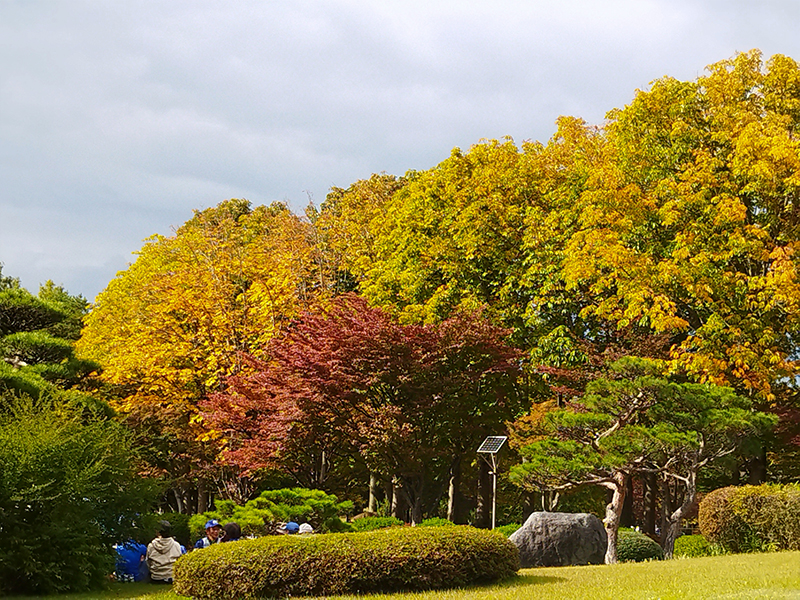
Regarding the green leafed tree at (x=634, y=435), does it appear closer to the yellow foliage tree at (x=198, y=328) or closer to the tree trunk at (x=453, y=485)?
the tree trunk at (x=453, y=485)

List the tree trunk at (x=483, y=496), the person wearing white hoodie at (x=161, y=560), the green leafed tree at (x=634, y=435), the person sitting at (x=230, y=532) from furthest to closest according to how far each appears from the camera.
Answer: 1. the tree trunk at (x=483, y=496)
2. the green leafed tree at (x=634, y=435)
3. the person wearing white hoodie at (x=161, y=560)
4. the person sitting at (x=230, y=532)

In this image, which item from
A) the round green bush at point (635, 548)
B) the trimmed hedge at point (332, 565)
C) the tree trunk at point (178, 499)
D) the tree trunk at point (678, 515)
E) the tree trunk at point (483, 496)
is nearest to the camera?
the trimmed hedge at point (332, 565)

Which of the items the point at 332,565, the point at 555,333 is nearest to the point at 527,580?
the point at 332,565

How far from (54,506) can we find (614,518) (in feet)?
31.2

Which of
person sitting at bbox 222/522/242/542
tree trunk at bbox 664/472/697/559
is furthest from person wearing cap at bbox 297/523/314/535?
tree trunk at bbox 664/472/697/559

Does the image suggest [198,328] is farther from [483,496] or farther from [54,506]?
[54,506]

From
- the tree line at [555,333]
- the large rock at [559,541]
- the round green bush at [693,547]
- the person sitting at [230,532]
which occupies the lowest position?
the round green bush at [693,547]

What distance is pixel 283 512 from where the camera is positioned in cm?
1566

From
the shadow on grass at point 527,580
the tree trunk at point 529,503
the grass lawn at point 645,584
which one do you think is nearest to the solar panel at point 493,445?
the grass lawn at point 645,584

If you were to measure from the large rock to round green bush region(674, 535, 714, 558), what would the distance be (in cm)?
264

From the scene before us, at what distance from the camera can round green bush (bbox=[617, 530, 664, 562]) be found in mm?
16219

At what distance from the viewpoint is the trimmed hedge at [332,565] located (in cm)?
988

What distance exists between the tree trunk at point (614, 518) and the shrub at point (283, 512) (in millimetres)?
5161

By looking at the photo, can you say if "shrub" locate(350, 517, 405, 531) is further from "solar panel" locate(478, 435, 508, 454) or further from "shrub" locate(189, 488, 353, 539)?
"solar panel" locate(478, 435, 508, 454)
